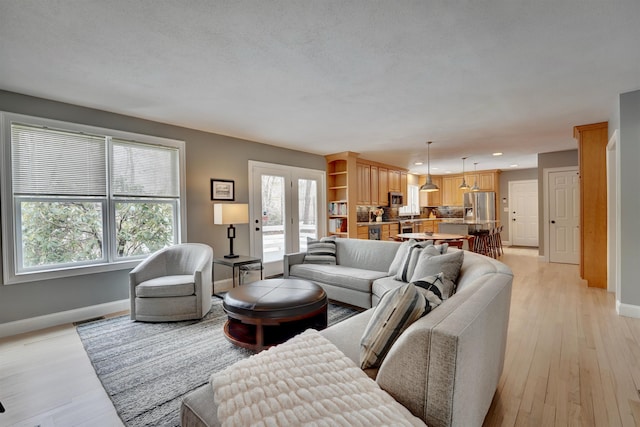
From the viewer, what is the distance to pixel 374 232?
287 inches

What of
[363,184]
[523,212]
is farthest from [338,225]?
[523,212]

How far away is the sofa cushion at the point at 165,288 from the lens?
3207 mm

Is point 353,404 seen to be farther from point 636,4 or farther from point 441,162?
point 441,162

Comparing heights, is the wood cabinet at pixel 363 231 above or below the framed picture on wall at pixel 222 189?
below

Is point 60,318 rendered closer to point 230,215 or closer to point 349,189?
point 230,215

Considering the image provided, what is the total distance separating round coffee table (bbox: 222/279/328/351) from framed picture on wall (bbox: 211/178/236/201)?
2103 millimetres

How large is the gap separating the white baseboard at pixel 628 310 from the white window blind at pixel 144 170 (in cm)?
552

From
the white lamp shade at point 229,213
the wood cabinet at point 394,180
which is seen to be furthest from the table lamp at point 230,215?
the wood cabinet at point 394,180

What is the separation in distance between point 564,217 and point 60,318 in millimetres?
8502

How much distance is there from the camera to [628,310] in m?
3.33

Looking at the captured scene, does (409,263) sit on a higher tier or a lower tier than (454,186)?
lower

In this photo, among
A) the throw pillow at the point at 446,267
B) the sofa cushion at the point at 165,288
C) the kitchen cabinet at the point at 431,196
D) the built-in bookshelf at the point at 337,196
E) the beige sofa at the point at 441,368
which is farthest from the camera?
the kitchen cabinet at the point at 431,196

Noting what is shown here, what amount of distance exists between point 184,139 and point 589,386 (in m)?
4.87

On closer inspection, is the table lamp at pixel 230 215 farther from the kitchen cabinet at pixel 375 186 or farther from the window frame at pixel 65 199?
the kitchen cabinet at pixel 375 186
